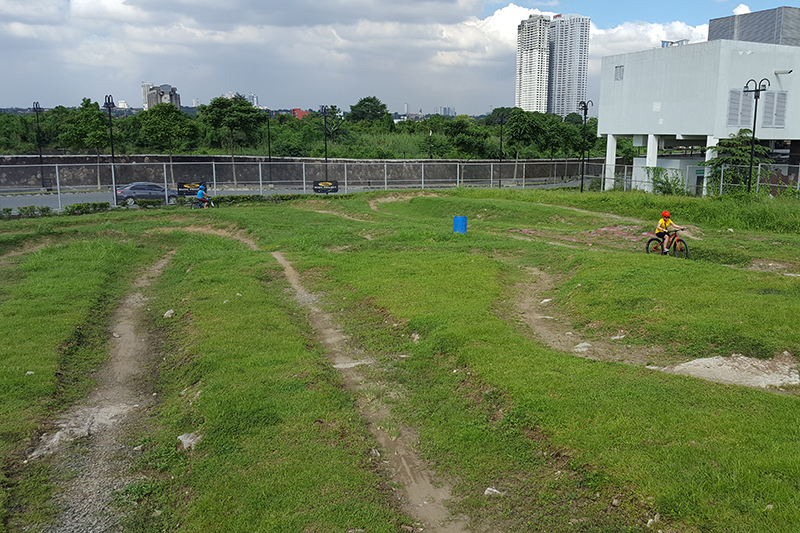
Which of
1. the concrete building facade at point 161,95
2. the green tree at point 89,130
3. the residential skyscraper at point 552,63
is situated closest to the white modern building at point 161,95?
the concrete building facade at point 161,95

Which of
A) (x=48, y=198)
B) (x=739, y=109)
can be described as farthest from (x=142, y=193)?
(x=739, y=109)

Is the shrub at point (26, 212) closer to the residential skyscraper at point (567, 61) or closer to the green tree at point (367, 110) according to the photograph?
the green tree at point (367, 110)

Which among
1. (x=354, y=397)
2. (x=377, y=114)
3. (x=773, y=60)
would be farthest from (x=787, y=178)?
(x=377, y=114)

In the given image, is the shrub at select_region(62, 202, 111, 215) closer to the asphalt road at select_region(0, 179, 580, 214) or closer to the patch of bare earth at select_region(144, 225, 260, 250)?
the asphalt road at select_region(0, 179, 580, 214)

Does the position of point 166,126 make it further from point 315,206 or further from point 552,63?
point 552,63

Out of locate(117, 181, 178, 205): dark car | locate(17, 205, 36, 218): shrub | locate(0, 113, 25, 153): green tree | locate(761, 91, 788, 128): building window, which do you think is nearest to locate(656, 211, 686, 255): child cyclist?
locate(761, 91, 788, 128): building window

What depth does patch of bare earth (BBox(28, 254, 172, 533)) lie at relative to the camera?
5.79 meters

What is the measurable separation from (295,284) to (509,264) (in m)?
5.85

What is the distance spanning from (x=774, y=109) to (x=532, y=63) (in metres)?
128

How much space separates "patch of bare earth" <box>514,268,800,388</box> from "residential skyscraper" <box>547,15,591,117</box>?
469ft

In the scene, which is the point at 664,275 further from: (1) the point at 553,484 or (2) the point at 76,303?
(2) the point at 76,303

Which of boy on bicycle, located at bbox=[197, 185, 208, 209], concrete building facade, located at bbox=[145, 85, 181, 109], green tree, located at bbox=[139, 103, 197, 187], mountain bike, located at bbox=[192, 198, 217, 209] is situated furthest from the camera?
concrete building facade, located at bbox=[145, 85, 181, 109]

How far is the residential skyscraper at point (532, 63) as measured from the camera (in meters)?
152

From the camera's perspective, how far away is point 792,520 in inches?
189
